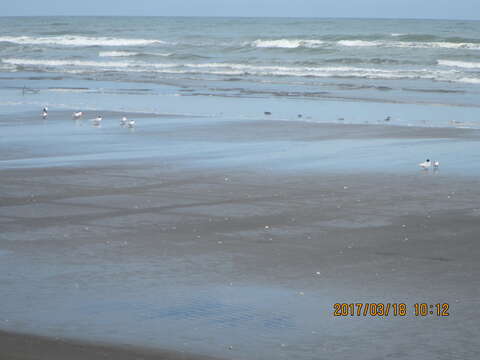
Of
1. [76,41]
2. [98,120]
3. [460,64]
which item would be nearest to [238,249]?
[98,120]

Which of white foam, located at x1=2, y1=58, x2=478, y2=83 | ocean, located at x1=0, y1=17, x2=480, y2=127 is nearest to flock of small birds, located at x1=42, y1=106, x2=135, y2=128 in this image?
ocean, located at x1=0, y1=17, x2=480, y2=127

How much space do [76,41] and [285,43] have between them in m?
21.5

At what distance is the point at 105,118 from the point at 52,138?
161 inches

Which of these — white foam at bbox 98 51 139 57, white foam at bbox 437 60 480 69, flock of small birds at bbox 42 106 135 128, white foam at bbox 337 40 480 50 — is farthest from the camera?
white foam at bbox 98 51 139 57

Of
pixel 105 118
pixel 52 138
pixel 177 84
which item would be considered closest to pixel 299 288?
pixel 52 138

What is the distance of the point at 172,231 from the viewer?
376 inches

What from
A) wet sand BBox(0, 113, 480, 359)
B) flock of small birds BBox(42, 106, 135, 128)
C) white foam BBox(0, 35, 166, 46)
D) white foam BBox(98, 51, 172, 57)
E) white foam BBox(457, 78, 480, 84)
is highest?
white foam BBox(0, 35, 166, 46)

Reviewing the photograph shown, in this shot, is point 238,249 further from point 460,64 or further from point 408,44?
point 408,44

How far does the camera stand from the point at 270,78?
121 feet

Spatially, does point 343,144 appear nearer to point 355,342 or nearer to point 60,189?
point 60,189

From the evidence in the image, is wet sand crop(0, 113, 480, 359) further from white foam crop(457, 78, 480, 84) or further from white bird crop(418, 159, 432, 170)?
white foam crop(457, 78, 480, 84)

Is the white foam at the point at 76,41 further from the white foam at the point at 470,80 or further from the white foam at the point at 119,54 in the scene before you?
the white foam at the point at 470,80

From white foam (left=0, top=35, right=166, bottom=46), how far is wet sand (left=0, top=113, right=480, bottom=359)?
5937 cm

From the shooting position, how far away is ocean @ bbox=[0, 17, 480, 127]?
24125 millimetres
